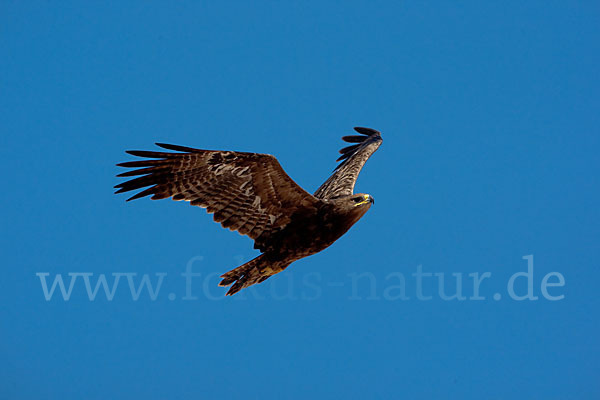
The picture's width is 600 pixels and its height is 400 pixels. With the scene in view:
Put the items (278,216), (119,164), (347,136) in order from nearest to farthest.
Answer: (119,164)
(278,216)
(347,136)

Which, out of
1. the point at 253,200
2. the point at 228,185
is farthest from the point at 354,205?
the point at 228,185

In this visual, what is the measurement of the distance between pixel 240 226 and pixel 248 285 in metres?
0.99

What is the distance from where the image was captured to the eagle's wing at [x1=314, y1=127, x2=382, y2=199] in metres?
12.0

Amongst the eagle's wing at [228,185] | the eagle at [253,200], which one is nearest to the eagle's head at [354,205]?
the eagle at [253,200]

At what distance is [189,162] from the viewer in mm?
9891

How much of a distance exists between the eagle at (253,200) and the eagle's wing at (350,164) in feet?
4.67

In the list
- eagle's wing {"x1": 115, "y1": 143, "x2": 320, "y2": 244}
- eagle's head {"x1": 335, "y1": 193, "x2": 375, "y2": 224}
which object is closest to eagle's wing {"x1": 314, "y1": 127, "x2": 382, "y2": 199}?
eagle's head {"x1": 335, "y1": 193, "x2": 375, "y2": 224}

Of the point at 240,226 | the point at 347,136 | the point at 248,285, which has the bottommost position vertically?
the point at 248,285

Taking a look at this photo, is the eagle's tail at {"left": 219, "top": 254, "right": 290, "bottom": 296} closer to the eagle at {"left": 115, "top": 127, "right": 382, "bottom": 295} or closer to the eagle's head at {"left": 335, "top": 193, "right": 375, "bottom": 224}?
the eagle at {"left": 115, "top": 127, "right": 382, "bottom": 295}

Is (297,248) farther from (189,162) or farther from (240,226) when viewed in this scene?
(189,162)

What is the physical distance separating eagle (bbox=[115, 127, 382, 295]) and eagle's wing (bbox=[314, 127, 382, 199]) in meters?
1.42

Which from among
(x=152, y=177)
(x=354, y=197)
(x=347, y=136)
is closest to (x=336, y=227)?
(x=354, y=197)

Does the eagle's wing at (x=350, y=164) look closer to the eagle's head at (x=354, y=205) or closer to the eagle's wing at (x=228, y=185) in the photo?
the eagle's head at (x=354, y=205)

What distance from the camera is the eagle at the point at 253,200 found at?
9797mm
